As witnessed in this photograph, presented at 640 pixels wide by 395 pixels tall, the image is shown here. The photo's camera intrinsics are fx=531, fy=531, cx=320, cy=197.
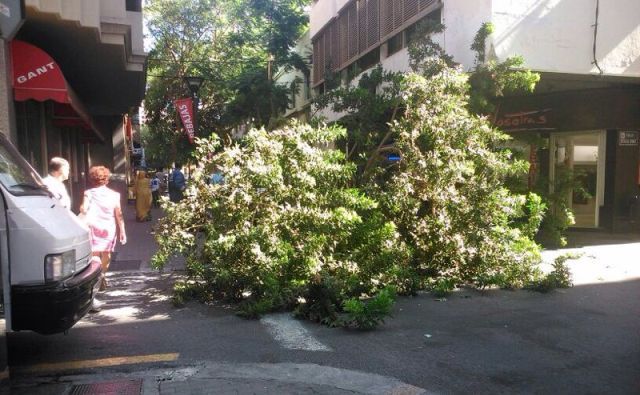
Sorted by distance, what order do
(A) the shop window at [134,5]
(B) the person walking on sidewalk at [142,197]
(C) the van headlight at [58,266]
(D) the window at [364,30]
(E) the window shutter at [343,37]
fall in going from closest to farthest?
(C) the van headlight at [58,266] < (D) the window at [364,30] < (A) the shop window at [134,5] < (B) the person walking on sidewalk at [142,197] < (E) the window shutter at [343,37]

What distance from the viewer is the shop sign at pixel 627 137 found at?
1353 cm

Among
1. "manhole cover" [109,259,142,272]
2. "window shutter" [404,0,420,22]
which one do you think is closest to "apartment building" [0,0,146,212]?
"manhole cover" [109,259,142,272]

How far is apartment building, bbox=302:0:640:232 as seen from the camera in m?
10.8

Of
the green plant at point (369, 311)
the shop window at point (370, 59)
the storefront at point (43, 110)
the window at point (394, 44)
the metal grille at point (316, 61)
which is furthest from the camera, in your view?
the metal grille at point (316, 61)

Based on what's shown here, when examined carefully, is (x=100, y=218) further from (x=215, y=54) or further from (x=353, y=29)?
(x=215, y=54)

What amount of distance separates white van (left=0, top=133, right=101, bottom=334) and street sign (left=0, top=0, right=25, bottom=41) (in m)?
2.67

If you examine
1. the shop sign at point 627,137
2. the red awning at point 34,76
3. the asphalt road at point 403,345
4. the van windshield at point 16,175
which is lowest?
the asphalt road at point 403,345

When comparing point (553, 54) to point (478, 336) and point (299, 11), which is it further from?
point (299, 11)

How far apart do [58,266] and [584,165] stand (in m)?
14.0

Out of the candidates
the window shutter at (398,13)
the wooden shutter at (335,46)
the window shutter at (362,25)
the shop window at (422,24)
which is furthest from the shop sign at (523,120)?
the wooden shutter at (335,46)

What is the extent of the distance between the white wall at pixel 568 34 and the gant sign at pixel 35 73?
26.5 ft

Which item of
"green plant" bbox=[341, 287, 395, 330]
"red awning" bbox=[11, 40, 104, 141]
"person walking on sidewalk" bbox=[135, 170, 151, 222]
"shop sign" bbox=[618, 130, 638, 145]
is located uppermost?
"red awning" bbox=[11, 40, 104, 141]

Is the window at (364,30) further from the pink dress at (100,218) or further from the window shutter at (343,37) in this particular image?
the pink dress at (100,218)

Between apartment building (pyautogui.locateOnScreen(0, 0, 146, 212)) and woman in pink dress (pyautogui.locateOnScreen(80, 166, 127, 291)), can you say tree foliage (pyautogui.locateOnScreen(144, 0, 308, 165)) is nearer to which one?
apartment building (pyautogui.locateOnScreen(0, 0, 146, 212))
